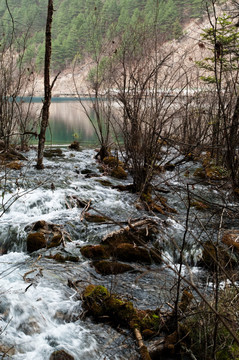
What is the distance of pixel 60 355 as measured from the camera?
9.52 ft

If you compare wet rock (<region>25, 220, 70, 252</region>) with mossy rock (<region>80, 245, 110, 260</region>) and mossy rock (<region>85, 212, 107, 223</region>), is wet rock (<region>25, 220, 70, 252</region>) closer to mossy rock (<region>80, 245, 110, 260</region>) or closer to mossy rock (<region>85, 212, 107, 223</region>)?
mossy rock (<region>80, 245, 110, 260</region>)

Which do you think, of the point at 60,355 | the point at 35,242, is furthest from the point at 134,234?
the point at 60,355

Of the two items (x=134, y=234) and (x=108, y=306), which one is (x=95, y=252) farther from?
(x=108, y=306)

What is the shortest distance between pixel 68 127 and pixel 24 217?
19.9 metres

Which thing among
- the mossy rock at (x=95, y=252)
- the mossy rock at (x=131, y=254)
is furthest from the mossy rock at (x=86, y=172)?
the mossy rock at (x=131, y=254)

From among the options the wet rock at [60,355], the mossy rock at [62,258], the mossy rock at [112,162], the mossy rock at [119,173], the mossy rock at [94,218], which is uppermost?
the mossy rock at [112,162]

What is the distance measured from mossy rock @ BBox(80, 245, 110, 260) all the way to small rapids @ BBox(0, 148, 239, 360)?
141 mm

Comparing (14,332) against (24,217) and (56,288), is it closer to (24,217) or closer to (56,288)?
(56,288)

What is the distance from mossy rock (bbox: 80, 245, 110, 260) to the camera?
4973mm

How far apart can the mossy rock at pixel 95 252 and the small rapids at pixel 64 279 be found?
141mm

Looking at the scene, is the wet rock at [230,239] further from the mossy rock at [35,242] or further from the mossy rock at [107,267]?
the mossy rock at [35,242]

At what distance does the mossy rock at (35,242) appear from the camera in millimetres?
5203

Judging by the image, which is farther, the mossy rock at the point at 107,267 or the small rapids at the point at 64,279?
the mossy rock at the point at 107,267

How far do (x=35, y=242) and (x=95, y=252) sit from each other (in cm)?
111
